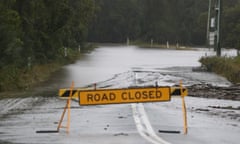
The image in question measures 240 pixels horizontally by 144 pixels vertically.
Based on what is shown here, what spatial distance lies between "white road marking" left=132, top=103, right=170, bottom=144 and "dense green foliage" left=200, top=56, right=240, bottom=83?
1036cm

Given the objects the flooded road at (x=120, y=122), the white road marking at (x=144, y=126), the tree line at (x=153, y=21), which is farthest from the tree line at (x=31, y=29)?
the tree line at (x=153, y=21)

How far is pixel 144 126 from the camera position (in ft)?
39.5

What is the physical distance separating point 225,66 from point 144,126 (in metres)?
17.4

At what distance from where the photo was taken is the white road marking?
10297mm

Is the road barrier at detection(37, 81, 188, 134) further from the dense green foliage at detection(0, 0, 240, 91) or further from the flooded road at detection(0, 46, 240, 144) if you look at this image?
the dense green foliage at detection(0, 0, 240, 91)

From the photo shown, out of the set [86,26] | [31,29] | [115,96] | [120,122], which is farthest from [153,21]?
[115,96]

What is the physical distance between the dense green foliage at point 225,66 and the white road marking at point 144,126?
1036 cm

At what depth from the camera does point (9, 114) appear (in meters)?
14.7

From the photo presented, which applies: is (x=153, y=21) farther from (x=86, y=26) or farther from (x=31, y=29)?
(x=31, y=29)

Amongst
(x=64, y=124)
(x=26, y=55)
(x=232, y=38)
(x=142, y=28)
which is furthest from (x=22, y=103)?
(x=142, y=28)

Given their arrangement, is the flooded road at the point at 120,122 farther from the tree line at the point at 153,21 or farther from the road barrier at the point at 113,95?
the tree line at the point at 153,21

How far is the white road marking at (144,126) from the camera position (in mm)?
10297

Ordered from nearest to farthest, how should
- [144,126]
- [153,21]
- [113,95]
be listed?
[113,95], [144,126], [153,21]

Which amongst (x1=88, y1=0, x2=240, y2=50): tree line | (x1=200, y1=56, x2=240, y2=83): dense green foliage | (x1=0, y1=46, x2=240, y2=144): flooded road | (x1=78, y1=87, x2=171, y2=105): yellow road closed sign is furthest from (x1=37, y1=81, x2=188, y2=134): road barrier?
(x1=88, y1=0, x2=240, y2=50): tree line
